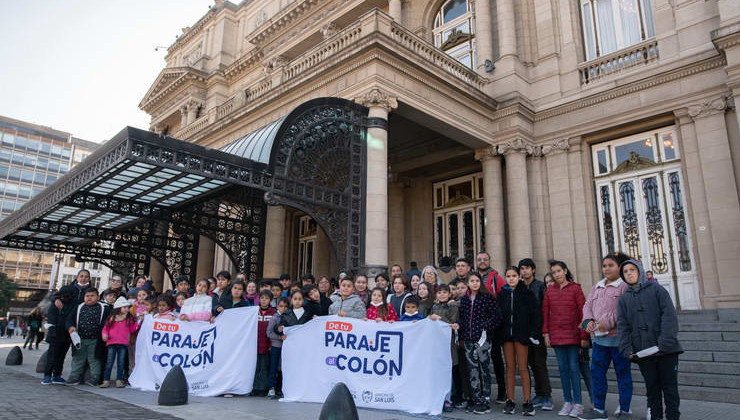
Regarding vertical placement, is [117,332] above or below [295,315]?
below

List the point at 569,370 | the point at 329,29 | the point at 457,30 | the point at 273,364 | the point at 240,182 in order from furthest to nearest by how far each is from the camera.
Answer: the point at 329,29 → the point at 457,30 → the point at 240,182 → the point at 273,364 → the point at 569,370

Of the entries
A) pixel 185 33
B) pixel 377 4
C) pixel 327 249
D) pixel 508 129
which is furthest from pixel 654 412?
pixel 185 33

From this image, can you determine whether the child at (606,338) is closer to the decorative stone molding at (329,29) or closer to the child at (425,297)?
the child at (425,297)

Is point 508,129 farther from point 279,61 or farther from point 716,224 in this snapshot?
point 279,61

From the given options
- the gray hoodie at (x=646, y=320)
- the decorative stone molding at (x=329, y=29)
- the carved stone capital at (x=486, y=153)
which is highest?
the decorative stone molding at (x=329, y=29)

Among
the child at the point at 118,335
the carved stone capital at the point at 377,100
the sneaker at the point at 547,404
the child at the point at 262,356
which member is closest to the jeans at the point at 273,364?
the child at the point at 262,356

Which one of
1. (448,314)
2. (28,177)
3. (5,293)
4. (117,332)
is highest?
(28,177)

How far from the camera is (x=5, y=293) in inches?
2397

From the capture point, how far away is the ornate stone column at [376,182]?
40.5 ft

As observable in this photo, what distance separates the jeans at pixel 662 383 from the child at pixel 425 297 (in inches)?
118

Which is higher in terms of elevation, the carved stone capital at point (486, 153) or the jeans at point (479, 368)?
the carved stone capital at point (486, 153)

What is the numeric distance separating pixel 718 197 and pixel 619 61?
5.57 meters

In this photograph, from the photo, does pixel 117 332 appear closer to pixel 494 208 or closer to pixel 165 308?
pixel 165 308

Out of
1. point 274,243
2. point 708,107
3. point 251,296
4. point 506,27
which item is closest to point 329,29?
point 506,27
